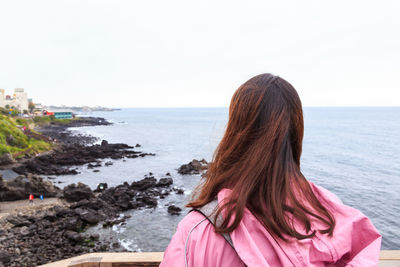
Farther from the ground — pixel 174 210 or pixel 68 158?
pixel 68 158

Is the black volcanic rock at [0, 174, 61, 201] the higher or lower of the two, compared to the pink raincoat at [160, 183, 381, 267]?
lower

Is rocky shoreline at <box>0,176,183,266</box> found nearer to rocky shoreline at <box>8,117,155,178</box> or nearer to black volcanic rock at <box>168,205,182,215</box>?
black volcanic rock at <box>168,205,182,215</box>

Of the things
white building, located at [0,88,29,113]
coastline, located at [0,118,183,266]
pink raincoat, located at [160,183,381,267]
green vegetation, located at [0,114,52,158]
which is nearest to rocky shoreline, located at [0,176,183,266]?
coastline, located at [0,118,183,266]

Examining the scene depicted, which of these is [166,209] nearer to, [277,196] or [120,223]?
[120,223]

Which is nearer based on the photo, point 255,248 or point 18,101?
point 255,248

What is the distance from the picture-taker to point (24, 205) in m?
16.3

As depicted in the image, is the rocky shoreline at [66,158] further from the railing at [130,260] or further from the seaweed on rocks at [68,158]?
the railing at [130,260]

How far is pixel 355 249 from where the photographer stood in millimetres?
1084

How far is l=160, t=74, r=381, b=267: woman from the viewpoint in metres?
0.92

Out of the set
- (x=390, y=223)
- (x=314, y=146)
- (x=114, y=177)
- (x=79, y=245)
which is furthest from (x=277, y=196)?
(x=314, y=146)

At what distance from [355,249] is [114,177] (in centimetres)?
2590

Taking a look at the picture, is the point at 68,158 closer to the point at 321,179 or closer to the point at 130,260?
the point at 321,179

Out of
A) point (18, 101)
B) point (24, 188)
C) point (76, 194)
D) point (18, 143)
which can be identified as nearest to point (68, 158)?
point (18, 143)

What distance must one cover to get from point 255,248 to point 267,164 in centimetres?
34
